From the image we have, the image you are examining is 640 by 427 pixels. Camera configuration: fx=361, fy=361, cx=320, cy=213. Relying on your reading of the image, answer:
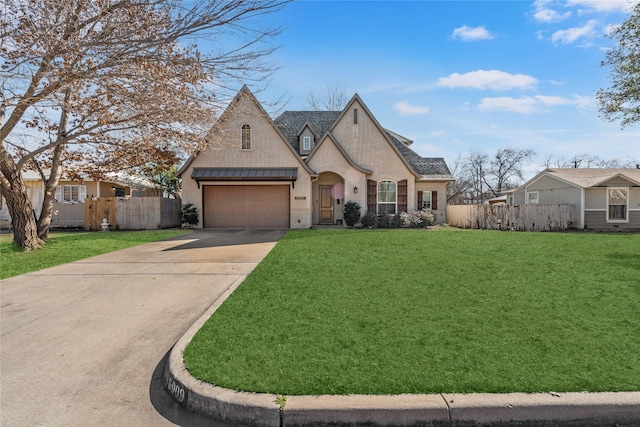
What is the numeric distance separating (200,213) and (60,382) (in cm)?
1599

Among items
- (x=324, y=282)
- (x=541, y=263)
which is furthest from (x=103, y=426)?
(x=541, y=263)

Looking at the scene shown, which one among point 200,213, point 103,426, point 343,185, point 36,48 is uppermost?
point 36,48

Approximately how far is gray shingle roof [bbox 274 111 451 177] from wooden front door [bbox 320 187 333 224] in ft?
9.97

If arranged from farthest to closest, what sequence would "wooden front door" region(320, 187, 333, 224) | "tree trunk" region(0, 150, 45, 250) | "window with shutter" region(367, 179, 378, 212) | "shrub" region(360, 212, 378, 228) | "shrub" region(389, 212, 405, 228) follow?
1. "wooden front door" region(320, 187, 333, 224)
2. "window with shutter" region(367, 179, 378, 212)
3. "shrub" region(389, 212, 405, 228)
4. "shrub" region(360, 212, 378, 228)
5. "tree trunk" region(0, 150, 45, 250)

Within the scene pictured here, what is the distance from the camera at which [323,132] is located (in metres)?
22.7

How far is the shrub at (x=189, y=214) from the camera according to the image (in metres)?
18.7

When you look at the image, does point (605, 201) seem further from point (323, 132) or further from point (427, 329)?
point (427, 329)

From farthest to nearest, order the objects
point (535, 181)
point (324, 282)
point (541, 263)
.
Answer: point (535, 181) < point (541, 263) < point (324, 282)

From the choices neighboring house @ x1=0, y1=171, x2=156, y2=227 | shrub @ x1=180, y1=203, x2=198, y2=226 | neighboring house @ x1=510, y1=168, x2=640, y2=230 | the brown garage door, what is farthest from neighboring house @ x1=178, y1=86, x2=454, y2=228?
neighboring house @ x1=510, y1=168, x2=640, y2=230

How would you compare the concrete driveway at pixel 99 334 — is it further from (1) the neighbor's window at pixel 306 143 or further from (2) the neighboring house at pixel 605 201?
(2) the neighboring house at pixel 605 201

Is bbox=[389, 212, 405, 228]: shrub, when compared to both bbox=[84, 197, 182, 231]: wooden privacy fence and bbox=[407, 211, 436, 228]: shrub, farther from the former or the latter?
bbox=[84, 197, 182, 231]: wooden privacy fence

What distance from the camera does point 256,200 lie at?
19344mm

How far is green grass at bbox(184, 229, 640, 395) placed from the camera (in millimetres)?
3197

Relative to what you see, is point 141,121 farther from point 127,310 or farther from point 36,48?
point 127,310
